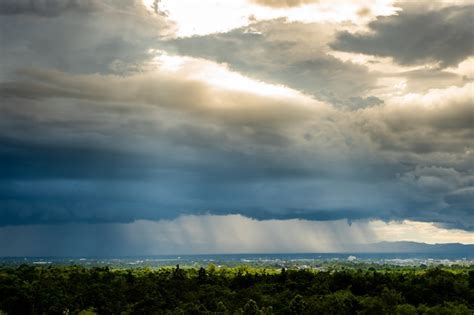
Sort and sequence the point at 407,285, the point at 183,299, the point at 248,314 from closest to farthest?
the point at 248,314
the point at 183,299
the point at 407,285

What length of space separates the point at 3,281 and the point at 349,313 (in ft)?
329

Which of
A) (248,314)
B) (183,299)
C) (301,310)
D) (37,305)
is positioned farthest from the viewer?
(183,299)

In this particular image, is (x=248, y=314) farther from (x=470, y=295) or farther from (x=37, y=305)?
(x=470, y=295)

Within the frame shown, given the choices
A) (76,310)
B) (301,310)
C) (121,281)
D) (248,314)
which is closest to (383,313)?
(301,310)

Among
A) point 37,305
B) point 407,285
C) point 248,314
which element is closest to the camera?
point 248,314

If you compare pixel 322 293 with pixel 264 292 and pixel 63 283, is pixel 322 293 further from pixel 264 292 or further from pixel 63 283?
pixel 63 283

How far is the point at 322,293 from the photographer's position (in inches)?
6831

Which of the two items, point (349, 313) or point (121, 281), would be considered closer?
point (349, 313)

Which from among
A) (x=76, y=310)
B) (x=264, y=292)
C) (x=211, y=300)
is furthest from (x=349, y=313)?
(x=76, y=310)

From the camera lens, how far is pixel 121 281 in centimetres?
19262

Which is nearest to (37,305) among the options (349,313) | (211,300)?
(211,300)

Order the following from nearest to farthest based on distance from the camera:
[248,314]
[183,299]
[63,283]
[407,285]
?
[248,314] → [183,299] → [407,285] → [63,283]

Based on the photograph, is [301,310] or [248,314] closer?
[248,314]

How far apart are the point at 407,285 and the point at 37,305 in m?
100
